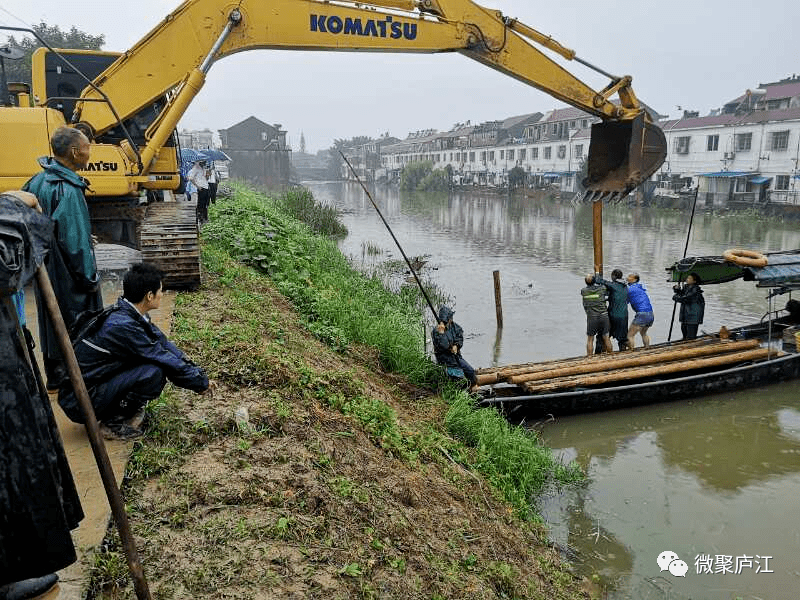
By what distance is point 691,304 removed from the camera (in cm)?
1017

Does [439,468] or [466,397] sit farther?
[466,397]

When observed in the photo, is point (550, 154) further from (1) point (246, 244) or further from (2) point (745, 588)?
(2) point (745, 588)

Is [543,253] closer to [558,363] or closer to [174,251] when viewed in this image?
[558,363]

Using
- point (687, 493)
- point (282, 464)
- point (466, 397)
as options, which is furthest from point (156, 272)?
Result: point (687, 493)

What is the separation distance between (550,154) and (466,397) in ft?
166

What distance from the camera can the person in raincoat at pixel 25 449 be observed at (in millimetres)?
2016

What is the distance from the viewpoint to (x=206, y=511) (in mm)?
3316

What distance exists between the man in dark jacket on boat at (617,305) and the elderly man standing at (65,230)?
8013 mm

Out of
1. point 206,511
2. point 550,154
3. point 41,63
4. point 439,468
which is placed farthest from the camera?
point 550,154

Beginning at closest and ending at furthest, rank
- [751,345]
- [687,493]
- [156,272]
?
[156,272] → [687,493] → [751,345]

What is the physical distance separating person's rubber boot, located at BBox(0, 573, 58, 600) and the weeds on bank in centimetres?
294

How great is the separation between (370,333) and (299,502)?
16.8 feet

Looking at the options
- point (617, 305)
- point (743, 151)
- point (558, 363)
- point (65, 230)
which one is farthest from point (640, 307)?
point (743, 151)

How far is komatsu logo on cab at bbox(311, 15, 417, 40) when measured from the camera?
26.7ft
